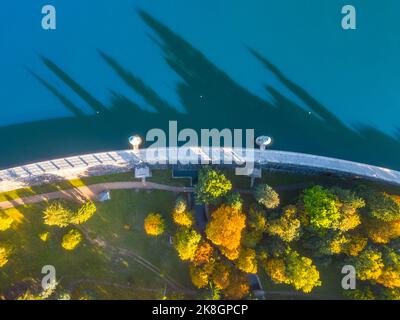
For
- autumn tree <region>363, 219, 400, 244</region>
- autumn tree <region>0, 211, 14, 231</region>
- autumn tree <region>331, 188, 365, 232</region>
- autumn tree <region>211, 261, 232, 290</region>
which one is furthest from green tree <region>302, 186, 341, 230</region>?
autumn tree <region>0, 211, 14, 231</region>

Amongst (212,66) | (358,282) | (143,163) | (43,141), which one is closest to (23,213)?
(43,141)

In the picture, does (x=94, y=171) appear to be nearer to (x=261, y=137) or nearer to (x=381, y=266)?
(x=261, y=137)

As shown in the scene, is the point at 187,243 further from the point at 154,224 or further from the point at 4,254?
the point at 4,254

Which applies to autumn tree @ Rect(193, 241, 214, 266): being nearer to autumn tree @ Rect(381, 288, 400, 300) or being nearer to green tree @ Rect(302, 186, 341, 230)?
green tree @ Rect(302, 186, 341, 230)

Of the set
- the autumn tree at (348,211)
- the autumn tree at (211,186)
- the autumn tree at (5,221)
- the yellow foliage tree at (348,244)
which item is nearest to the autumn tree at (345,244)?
the yellow foliage tree at (348,244)

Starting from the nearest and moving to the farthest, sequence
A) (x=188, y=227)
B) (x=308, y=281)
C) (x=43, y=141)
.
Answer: (x=308, y=281)
(x=188, y=227)
(x=43, y=141)
